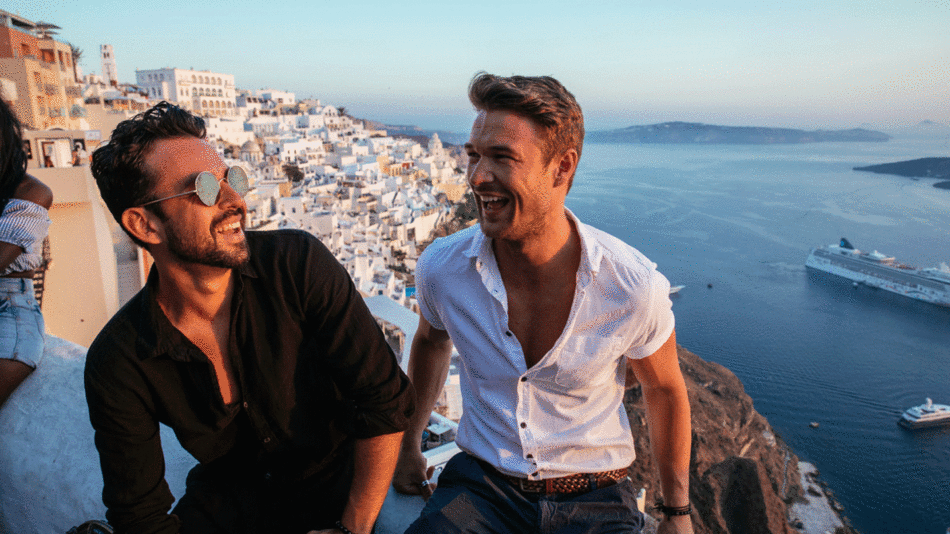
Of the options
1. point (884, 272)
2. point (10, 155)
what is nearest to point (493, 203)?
point (10, 155)

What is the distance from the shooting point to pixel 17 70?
1084cm

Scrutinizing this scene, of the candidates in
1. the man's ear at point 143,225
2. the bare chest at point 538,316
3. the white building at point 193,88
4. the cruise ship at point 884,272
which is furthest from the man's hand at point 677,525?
the white building at point 193,88

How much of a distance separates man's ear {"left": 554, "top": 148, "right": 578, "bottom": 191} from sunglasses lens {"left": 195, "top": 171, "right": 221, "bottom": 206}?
67cm

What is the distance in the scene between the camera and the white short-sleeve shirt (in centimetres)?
116

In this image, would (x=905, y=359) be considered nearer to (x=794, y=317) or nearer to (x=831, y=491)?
(x=794, y=317)

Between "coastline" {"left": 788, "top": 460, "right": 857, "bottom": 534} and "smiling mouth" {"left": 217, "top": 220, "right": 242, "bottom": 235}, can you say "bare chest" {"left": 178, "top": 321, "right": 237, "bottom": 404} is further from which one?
"coastline" {"left": 788, "top": 460, "right": 857, "bottom": 534}

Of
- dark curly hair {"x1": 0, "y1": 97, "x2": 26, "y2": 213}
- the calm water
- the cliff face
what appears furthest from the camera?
the calm water

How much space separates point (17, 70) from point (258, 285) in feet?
44.5

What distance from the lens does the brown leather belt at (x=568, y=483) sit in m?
1.21

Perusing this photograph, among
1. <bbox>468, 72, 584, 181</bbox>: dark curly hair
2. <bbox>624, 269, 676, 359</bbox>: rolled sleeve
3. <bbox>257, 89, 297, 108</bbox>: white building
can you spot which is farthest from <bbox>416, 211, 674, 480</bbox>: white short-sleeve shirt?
<bbox>257, 89, 297, 108</bbox>: white building

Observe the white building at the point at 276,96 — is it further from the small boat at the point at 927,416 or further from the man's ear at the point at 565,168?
the man's ear at the point at 565,168

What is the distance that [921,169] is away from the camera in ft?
203

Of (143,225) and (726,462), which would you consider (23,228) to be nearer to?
(143,225)

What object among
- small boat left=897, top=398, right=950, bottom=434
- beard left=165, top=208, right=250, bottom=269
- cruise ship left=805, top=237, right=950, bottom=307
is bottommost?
small boat left=897, top=398, right=950, bottom=434
